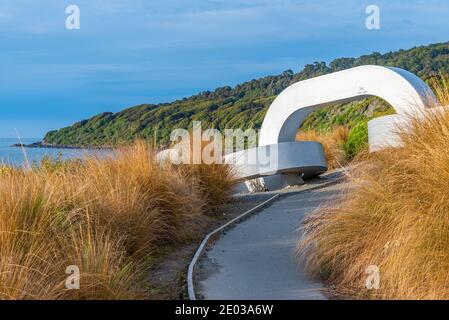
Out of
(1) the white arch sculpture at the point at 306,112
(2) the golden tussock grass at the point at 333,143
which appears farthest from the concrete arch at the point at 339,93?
(2) the golden tussock grass at the point at 333,143

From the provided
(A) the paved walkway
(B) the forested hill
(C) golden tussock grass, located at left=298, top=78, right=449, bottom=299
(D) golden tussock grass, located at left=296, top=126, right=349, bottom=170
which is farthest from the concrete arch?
(B) the forested hill

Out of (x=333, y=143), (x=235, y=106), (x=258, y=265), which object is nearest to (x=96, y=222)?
(x=258, y=265)

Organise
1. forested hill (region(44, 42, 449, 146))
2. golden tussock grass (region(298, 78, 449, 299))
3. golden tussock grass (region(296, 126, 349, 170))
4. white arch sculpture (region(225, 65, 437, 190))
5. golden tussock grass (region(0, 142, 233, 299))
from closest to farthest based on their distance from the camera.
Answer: golden tussock grass (region(0, 142, 233, 299)), golden tussock grass (region(298, 78, 449, 299)), white arch sculpture (region(225, 65, 437, 190)), golden tussock grass (region(296, 126, 349, 170)), forested hill (region(44, 42, 449, 146))

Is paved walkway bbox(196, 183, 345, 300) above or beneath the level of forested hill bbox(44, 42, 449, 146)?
beneath

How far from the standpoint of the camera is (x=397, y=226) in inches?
216

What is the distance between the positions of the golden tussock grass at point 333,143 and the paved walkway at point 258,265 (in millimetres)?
8287

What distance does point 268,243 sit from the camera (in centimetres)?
794

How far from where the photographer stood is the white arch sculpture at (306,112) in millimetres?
12617

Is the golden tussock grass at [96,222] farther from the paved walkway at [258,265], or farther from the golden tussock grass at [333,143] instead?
the golden tussock grass at [333,143]

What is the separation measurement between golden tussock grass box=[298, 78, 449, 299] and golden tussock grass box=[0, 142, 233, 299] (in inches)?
78.6

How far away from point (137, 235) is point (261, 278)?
1682mm

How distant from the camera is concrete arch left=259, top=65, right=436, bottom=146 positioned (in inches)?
487

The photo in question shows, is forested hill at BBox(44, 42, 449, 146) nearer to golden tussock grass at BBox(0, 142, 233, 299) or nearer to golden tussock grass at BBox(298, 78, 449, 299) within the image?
golden tussock grass at BBox(0, 142, 233, 299)
